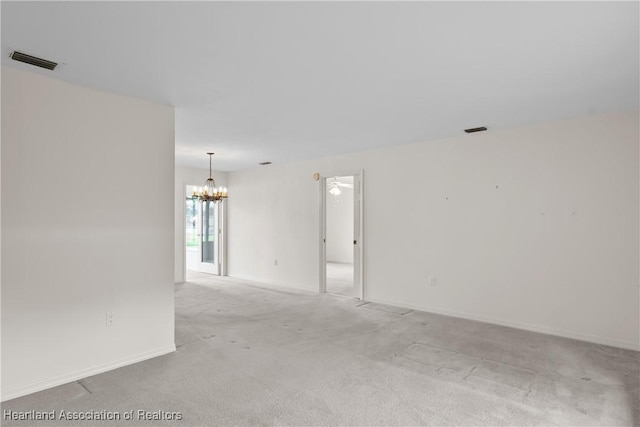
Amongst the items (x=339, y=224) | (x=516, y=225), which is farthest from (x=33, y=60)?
(x=339, y=224)

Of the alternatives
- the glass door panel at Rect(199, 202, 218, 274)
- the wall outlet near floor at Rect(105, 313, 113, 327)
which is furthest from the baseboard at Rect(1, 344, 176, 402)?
Answer: the glass door panel at Rect(199, 202, 218, 274)

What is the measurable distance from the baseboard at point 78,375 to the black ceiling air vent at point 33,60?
2.31 meters

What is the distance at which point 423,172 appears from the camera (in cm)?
535

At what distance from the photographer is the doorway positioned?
8414 mm

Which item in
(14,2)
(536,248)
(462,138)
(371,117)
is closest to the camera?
(14,2)

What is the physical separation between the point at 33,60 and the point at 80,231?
50.8 inches

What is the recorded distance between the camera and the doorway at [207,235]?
8414mm

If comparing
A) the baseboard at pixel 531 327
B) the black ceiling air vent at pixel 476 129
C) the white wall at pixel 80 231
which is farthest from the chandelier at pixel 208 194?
the black ceiling air vent at pixel 476 129

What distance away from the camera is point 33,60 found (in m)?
2.65

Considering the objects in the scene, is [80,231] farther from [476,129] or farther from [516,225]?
[516,225]

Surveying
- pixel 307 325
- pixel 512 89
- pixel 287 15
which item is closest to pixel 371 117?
pixel 512 89

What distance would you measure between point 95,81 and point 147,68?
0.58 metres

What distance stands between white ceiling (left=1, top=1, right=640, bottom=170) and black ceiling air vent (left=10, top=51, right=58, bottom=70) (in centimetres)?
8

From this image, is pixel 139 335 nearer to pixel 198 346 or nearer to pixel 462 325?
pixel 198 346
